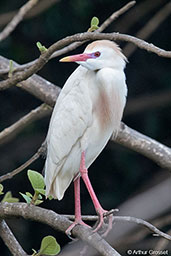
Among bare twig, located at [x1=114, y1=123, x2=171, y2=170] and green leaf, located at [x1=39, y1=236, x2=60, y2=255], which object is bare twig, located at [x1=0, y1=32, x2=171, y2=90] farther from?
bare twig, located at [x1=114, y1=123, x2=171, y2=170]

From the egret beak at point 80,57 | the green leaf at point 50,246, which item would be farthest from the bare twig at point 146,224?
the egret beak at point 80,57

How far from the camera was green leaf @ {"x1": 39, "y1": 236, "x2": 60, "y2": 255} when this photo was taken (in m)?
1.60

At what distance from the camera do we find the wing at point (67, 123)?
2.02m

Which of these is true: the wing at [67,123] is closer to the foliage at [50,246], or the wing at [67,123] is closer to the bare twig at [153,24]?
the foliage at [50,246]

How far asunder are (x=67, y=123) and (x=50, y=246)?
564 millimetres

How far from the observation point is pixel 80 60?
1865 millimetres

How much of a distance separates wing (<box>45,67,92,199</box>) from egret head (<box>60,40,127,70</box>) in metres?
0.12

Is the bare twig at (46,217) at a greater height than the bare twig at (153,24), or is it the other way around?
the bare twig at (153,24)

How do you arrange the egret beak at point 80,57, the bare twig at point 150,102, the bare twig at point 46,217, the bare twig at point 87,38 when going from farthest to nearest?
1. the bare twig at point 150,102
2. the egret beak at point 80,57
3. the bare twig at point 46,217
4. the bare twig at point 87,38

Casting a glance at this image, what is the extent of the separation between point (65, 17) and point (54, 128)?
5.85 feet

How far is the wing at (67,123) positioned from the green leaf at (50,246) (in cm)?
41

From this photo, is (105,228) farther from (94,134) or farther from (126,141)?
(126,141)

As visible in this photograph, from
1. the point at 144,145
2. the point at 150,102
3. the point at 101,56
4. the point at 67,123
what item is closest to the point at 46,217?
the point at 67,123

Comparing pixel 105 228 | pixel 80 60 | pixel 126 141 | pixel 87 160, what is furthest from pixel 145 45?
pixel 126 141
